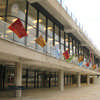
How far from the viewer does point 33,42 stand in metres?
15.2

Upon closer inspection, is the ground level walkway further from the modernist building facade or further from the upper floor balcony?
the upper floor balcony

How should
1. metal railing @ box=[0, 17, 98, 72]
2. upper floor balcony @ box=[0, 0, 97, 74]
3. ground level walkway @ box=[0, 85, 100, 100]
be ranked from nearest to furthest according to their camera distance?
1. metal railing @ box=[0, 17, 98, 72]
2. upper floor balcony @ box=[0, 0, 97, 74]
3. ground level walkway @ box=[0, 85, 100, 100]

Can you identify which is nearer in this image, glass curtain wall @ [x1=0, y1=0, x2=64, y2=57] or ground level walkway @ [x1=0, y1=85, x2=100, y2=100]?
glass curtain wall @ [x1=0, y1=0, x2=64, y2=57]

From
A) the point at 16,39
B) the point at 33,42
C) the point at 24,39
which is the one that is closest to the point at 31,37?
the point at 33,42

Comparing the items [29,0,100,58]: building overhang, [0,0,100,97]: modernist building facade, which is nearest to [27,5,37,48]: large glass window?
Answer: [0,0,100,97]: modernist building facade

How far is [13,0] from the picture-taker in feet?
57.9

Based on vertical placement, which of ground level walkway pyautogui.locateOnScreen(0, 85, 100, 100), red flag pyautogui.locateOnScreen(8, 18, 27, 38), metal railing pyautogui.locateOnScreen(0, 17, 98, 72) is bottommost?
ground level walkway pyautogui.locateOnScreen(0, 85, 100, 100)

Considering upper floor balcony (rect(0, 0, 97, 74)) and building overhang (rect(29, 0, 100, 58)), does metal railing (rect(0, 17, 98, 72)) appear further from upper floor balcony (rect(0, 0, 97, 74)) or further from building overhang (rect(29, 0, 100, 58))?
building overhang (rect(29, 0, 100, 58))

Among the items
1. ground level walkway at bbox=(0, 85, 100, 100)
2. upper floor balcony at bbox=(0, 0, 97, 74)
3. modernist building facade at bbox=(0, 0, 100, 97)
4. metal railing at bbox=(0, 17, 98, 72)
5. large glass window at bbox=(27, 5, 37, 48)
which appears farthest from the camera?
large glass window at bbox=(27, 5, 37, 48)

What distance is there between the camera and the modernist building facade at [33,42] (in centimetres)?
1290

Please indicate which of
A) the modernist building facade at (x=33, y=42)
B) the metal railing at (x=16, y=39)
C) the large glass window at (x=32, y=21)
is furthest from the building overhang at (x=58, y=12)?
the metal railing at (x=16, y=39)

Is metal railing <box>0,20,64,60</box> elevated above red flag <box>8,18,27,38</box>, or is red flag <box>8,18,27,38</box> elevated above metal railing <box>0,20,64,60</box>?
red flag <box>8,18,27,38</box>

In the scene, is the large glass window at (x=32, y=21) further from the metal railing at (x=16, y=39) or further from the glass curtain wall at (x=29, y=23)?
the metal railing at (x=16, y=39)

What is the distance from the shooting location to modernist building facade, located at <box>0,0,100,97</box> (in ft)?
42.3
